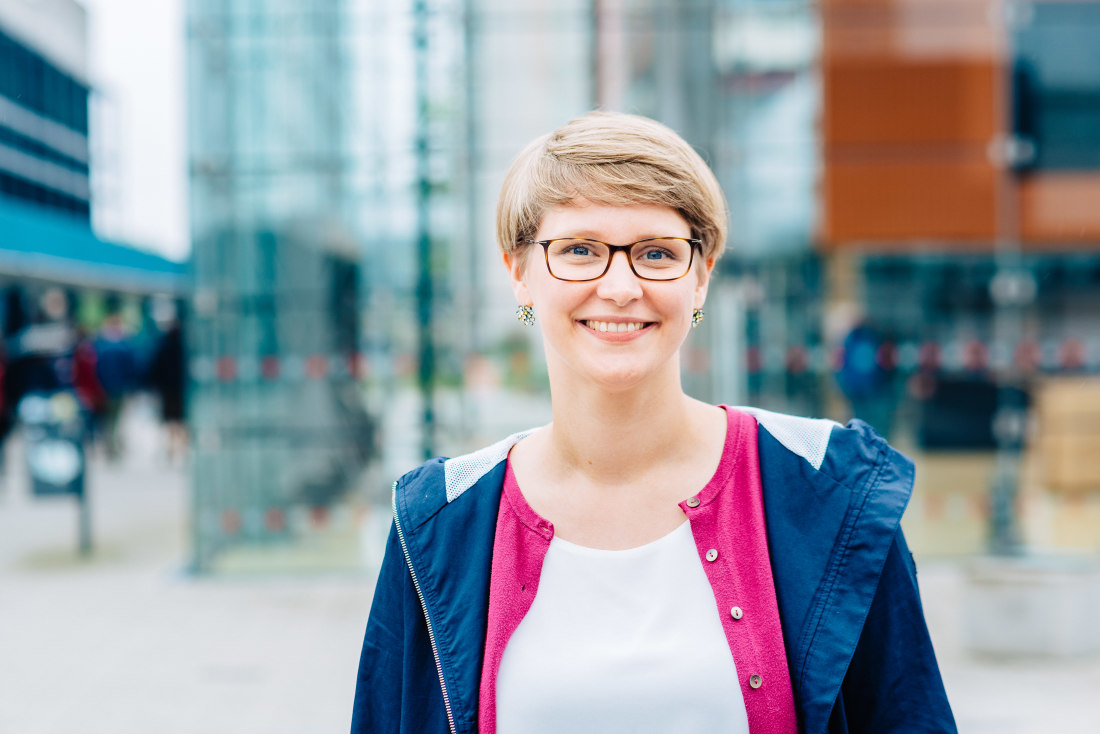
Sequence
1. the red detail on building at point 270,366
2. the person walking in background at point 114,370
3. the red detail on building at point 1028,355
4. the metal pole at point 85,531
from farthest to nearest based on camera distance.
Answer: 1. the person walking in background at point 114,370
2. the metal pole at point 85,531
3. the red detail on building at point 270,366
4. the red detail on building at point 1028,355

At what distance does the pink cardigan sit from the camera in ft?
5.02

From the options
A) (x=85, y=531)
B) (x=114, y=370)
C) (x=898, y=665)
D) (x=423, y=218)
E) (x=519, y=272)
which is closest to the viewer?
(x=898, y=665)

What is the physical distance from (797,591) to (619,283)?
501 millimetres

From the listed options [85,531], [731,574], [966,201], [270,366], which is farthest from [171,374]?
[731,574]

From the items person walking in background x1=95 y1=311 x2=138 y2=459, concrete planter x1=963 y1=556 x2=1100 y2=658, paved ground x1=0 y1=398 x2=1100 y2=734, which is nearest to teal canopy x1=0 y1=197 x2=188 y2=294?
person walking in background x1=95 y1=311 x2=138 y2=459

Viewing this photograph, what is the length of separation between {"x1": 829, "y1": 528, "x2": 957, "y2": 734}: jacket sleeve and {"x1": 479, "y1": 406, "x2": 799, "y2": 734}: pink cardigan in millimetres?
111

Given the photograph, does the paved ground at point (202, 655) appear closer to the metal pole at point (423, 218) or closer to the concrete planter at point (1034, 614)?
the concrete planter at point (1034, 614)

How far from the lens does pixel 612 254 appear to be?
158 centimetres

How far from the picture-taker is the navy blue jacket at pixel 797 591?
5.01 ft

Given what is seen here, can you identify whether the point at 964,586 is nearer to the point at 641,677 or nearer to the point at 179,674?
the point at 179,674

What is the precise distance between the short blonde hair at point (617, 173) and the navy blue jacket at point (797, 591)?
371 mm

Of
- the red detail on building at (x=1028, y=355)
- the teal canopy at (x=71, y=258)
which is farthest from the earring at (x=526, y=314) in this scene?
the teal canopy at (x=71, y=258)

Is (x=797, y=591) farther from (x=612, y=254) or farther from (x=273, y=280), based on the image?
(x=273, y=280)

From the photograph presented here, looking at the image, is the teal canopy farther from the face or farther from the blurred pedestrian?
the face
